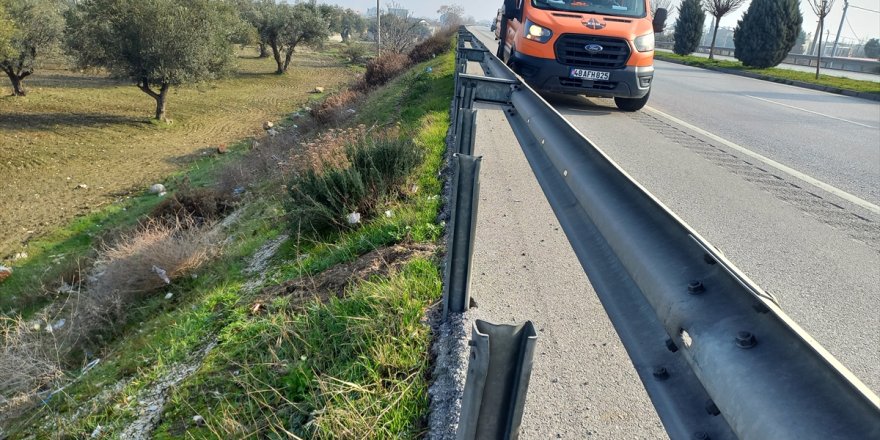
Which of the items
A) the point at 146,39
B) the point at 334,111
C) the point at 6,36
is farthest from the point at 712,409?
the point at 6,36

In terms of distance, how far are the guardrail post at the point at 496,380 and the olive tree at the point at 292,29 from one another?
129 ft

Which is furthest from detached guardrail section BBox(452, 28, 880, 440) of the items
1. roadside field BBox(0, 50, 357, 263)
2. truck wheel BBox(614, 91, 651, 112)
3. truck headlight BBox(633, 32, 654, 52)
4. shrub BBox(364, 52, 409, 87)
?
shrub BBox(364, 52, 409, 87)

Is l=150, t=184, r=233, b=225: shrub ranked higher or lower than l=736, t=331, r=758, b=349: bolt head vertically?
lower

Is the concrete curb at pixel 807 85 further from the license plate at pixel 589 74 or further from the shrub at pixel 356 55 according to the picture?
the shrub at pixel 356 55

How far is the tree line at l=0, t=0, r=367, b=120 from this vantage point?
2081 centimetres

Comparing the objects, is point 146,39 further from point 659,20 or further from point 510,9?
point 659,20

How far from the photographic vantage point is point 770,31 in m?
26.9

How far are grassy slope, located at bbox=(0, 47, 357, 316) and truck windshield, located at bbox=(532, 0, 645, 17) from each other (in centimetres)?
860

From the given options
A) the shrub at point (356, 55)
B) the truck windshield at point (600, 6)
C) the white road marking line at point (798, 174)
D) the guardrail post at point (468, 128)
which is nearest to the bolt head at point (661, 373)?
the guardrail post at point (468, 128)

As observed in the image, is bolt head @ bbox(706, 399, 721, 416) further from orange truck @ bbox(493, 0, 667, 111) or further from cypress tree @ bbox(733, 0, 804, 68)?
cypress tree @ bbox(733, 0, 804, 68)

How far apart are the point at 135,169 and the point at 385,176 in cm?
1319

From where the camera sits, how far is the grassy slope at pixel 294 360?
2.58m

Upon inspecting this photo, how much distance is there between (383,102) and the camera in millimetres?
14797

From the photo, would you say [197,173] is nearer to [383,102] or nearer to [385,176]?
[383,102]
